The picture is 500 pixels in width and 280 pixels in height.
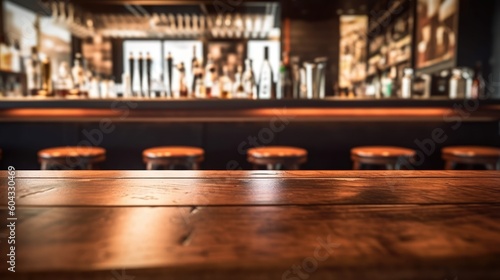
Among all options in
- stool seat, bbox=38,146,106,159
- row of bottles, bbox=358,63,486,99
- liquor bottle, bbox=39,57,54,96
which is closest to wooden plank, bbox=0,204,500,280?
stool seat, bbox=38,146,106,159

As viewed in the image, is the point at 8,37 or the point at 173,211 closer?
the point at 173,211

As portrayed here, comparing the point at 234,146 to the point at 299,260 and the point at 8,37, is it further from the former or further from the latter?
the point at 8,37

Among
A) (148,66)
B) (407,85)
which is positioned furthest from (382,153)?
→ (148,66)

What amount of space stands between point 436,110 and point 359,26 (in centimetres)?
317

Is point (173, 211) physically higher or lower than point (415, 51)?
lower

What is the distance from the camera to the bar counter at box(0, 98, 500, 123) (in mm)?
2557

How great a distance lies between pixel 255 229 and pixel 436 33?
15.0ft

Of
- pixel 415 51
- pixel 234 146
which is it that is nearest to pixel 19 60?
pixel 234 146

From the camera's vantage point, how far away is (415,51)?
15.7 feet

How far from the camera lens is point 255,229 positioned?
0.52m

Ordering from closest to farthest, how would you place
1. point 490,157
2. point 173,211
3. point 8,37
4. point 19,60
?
point 173,211, point 490,157, point 19,60, point 8,37

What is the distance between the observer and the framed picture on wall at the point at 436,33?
13.3 ft

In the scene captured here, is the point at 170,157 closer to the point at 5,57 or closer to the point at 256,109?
the point at 256,109

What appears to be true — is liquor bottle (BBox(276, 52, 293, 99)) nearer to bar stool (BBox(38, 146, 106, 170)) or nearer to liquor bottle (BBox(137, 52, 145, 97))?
liquor bottle (BBox(137, 52, 145, 97))
